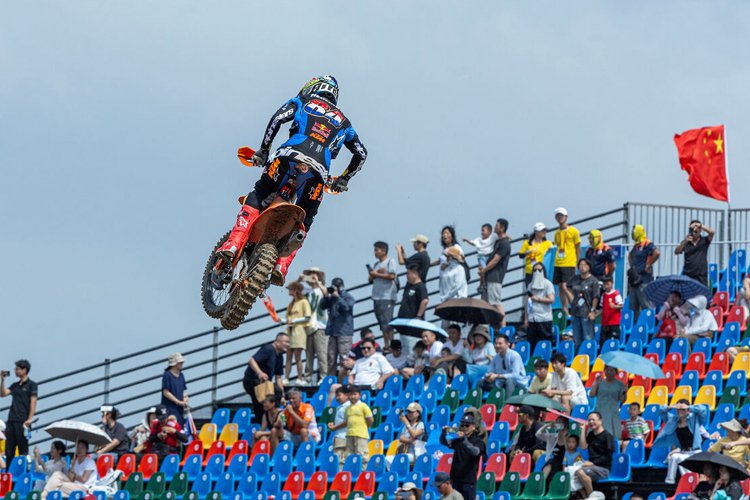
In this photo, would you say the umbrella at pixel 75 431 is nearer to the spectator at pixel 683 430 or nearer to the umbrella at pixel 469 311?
the umbrella at pixel 469 311

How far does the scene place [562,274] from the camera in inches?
822

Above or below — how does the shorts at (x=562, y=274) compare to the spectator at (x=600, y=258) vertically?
below

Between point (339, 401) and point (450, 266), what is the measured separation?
343 centimetres

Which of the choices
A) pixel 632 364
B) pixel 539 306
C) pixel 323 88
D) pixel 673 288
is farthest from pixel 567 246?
pixel 323 88

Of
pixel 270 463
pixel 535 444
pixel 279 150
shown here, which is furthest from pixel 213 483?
pixel 279 150

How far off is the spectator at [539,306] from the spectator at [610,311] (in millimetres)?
761

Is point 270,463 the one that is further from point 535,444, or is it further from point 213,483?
point 535,444

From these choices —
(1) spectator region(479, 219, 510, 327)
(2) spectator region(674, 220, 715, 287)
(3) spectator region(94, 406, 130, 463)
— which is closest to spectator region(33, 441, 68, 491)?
(3) spectator region(94, 406, 130, 463)

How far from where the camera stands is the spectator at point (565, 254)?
2081 centimetres

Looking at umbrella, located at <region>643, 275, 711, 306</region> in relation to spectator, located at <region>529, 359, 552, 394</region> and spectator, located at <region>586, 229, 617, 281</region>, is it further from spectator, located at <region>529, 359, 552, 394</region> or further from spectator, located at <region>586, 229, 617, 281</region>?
spectator, located at <region>529, 359, 552, 394</region>

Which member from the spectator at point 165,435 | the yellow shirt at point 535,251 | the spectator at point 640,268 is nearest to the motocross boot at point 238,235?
the spectator at point 165,435

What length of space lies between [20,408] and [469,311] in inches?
263

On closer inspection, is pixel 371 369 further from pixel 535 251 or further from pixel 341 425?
pixel 535 251

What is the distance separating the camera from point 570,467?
15.6 metres
